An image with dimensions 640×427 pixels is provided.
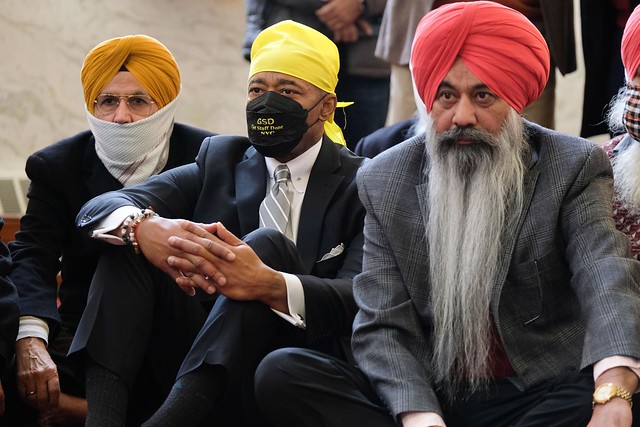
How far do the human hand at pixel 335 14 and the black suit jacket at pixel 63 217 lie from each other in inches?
41.1

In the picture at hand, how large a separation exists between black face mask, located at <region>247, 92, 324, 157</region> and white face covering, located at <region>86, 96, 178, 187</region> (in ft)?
1.83

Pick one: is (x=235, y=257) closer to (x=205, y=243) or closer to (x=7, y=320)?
(x=205, y=243)

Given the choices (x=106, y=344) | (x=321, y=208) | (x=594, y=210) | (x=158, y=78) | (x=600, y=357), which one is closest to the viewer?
(x=600, y=357)

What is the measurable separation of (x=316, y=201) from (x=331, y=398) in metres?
0.92

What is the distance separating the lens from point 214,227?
3.69 m

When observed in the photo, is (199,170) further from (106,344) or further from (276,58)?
(106,344)

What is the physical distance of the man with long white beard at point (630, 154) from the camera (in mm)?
3691

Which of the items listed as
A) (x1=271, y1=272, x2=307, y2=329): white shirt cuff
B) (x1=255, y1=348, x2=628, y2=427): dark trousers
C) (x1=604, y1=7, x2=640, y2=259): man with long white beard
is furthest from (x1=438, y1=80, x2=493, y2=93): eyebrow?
(x1=255, y1=348, x2=628, y2=427): dark trousers

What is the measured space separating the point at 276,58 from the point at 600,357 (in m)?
1.70

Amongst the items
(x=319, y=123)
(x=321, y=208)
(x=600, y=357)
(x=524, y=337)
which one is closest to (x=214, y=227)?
(x=321, y=208)

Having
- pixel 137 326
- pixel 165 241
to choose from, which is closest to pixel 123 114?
pixel 165 241

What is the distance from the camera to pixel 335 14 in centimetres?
530

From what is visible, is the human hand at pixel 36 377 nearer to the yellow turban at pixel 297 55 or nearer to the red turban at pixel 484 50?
the yellow turban at pixel 297 55

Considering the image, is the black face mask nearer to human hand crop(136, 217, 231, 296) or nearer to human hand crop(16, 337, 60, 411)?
human hand crop(136, 217, 231, 296)
